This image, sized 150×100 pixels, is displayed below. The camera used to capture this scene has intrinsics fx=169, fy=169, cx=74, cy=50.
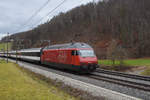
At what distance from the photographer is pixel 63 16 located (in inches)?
4705

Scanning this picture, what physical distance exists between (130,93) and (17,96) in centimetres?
627

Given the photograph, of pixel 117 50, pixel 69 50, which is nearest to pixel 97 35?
pixel 117 50

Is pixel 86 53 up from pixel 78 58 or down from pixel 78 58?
up

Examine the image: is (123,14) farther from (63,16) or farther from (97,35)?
(63,16)

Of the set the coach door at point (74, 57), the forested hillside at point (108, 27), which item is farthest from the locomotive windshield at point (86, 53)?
the forested hillside at point (108, 27)

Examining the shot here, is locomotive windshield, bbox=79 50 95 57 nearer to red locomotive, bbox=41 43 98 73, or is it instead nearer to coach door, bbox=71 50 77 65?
red locomotive, bbox=41 43 98 73

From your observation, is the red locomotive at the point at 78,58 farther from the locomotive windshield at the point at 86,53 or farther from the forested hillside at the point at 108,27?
the forested hillside at the point at 108,27

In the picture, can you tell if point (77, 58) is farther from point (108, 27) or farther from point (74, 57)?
point (108, 27)

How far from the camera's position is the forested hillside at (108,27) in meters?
58.8

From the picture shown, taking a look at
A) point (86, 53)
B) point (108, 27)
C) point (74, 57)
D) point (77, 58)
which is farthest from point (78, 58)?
point (108, 27)

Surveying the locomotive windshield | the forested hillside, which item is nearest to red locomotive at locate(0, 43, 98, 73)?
the locomotive windshield

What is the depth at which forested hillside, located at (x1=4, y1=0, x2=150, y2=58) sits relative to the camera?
193 ft

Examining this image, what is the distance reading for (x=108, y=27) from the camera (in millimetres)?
77062

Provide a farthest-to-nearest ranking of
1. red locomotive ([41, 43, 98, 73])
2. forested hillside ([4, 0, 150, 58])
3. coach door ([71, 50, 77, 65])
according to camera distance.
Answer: forested hillside ([4, 0, 150, 58]) < coach door ([71, 50, 77, 65]) < red locomotive ([41, 43, 98, 73])
